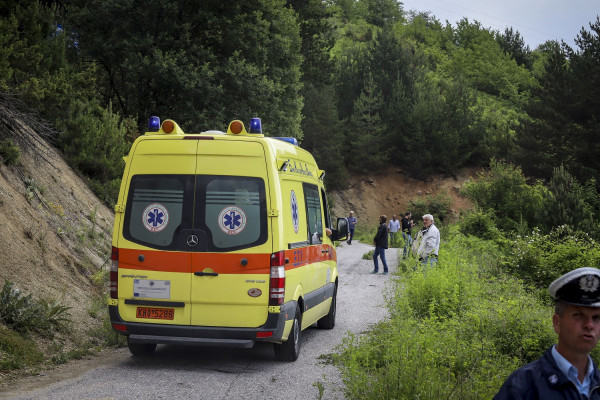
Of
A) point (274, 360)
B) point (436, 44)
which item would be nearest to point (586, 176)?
point (274, 360)

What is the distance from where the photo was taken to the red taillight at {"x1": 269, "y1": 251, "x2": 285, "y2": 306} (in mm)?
8297

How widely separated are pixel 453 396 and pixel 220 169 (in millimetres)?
3861

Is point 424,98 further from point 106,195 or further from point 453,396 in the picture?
point 453,396

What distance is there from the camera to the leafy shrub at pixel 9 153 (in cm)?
1392

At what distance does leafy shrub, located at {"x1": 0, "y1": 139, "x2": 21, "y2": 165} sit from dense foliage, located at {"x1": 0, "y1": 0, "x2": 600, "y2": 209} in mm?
1167

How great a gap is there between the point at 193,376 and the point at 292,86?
80.3 feet

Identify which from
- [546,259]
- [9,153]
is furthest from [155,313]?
[546,259]

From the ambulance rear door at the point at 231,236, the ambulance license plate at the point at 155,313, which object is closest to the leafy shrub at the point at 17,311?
the ambulance license plate at the point at 155,313

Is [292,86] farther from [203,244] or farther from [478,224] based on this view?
[203,244]

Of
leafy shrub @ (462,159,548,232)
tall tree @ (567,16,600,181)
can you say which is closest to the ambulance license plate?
leafy shrub @ (462,159,548,232)

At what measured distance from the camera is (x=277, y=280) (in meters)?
8.30

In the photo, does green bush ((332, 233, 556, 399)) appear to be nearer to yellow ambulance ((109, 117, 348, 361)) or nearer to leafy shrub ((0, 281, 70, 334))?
yellow ambulance ((109, 117, 348, 361))

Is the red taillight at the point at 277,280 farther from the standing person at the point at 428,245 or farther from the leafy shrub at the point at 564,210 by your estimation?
the leafy shrub at the point at 564,210

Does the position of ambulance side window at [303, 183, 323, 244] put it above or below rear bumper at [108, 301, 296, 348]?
above
